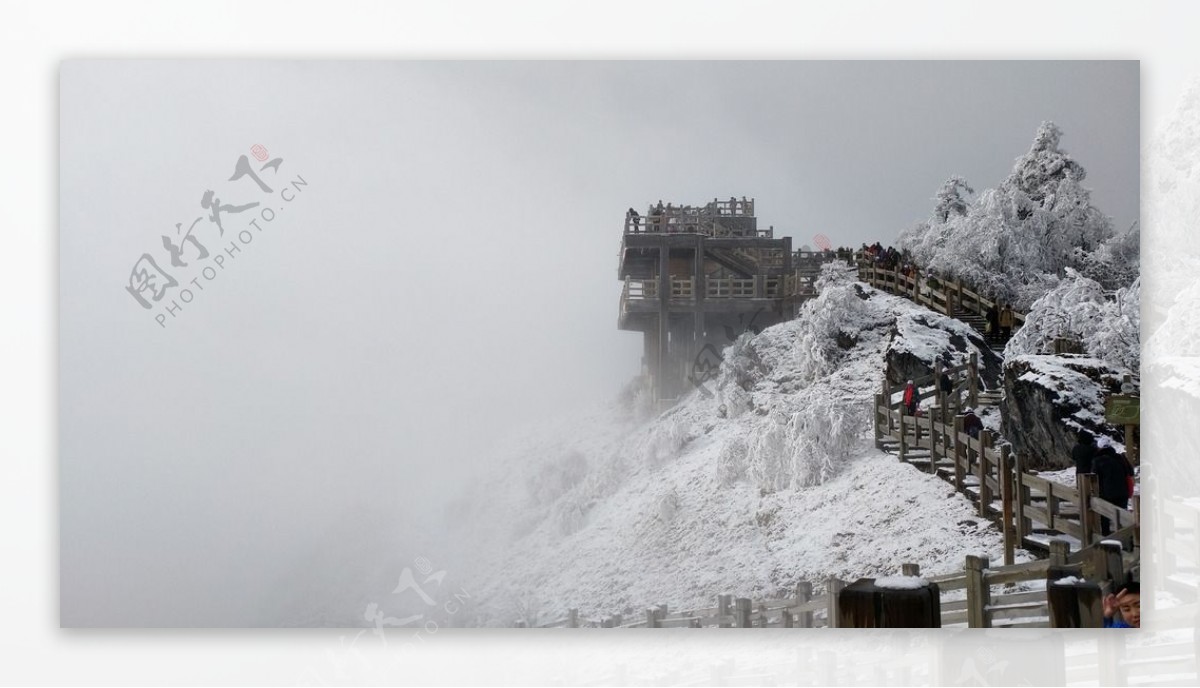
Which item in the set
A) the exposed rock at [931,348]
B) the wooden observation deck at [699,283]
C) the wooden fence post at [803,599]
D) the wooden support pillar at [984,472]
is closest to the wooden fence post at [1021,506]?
the wooden support pillar at [984,472]

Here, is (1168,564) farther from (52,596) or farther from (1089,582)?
(52,596)

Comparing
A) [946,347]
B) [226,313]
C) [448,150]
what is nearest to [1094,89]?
[946,347]

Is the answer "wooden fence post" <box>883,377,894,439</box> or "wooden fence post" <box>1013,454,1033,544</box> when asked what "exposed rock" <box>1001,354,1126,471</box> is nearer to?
"wooden fence post" <box>1013,454,1033,544</box>

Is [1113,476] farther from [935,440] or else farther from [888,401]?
[888,401]

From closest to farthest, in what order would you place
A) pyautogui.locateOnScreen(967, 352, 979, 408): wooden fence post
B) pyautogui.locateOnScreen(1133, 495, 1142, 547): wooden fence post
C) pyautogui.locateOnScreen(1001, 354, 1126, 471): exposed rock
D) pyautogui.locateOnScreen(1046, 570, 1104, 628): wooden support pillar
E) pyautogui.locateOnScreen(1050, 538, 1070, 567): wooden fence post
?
pyautogui.locateOnScreen(1046, 570, 1104, 628): wooden support pillar, pyautogui.locateOnScreen(1050, 538, 1070, 567): wooden fence post, pyautogui.locateOnScreen(1133, 495, 1142, 547): wooden fence post, pyautogui.locateOnScreen(1001, 354, 1126, 471): exposed rock, pyautogui.locateOnScreen(967, 352, 979, 408): wooden fence post

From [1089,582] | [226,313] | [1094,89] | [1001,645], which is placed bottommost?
[1001,645]

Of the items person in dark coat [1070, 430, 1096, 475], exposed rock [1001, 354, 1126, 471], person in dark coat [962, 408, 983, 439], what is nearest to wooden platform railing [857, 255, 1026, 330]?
exposed rock [1001, 354, 1126, 471]
